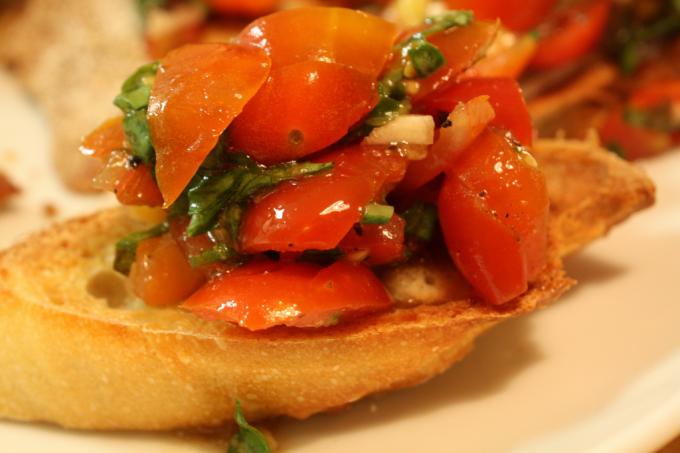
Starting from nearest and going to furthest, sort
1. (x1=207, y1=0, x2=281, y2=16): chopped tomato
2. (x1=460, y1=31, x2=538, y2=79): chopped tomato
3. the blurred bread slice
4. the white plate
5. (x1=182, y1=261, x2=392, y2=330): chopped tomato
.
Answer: (x1=182, y1=261, x2=392, y2=330): chopped tomato < the white plate < (x1=460, y1=31, x2=538, y2=79): chopped tomato < the blurred bread slice < (x1=207, y1=0, x2=281, y2=16): chopped tomato

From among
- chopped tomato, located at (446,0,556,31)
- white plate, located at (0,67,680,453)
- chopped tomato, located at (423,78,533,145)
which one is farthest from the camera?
chopped tomato, located at (446,0,556,31)

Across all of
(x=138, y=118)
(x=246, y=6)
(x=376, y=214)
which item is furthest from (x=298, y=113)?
(x=246, y=6)

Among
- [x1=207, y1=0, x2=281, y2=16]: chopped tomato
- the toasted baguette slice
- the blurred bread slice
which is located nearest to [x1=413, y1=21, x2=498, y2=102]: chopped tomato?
the toasted baguette slice

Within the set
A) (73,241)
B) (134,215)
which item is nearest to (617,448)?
(134,215)

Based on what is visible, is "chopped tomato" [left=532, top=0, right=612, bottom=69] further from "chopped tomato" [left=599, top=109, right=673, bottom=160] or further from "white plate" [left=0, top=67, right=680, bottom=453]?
"white plate" [left=0, top=67, right=680, bottom=453]

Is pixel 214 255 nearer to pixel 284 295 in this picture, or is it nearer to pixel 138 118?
pixel 284 295

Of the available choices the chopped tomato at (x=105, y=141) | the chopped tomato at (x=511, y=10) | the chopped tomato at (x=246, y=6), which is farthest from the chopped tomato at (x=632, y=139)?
the chopped tomato at (x=105, y=141)

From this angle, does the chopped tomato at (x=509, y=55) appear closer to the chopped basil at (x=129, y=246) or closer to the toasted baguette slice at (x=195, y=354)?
the toasted baguette slice at (x=195, y=354)

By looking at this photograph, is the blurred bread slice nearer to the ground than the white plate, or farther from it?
farther from it
